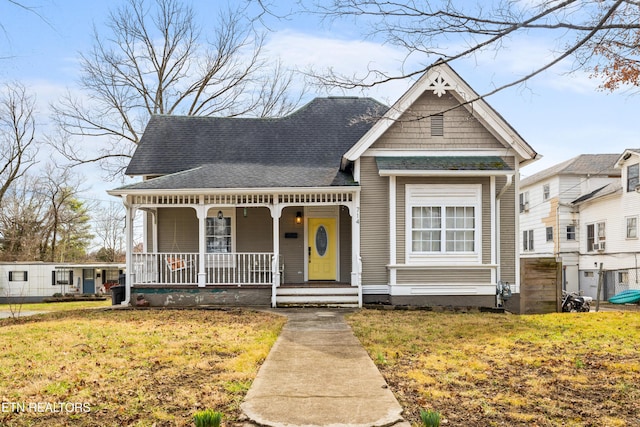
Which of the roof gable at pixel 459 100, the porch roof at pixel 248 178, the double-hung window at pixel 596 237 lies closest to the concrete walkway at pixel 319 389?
the porch roof at pixel 248 178

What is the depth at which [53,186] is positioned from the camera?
40344 mm

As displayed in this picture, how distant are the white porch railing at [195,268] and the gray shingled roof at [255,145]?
2110mm

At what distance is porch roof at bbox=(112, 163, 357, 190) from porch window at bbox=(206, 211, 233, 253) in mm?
1524

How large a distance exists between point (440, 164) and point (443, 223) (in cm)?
148

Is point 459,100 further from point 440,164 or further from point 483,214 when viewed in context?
point 483,214

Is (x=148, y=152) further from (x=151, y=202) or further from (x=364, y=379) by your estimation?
(x=364, y=379)

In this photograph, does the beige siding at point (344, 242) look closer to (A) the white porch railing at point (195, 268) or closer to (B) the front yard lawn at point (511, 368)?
(A) the white porch railing at point (195, 268)

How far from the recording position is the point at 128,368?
6.89 meters

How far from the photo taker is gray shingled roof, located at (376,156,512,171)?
13.8 m

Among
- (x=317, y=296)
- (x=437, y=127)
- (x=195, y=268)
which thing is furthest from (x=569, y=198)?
(x=195, y=268)

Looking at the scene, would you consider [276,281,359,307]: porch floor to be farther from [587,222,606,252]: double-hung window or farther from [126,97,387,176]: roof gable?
[587,222,606,252]: double-hung window

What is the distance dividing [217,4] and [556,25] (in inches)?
134

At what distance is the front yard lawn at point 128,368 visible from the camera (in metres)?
5.08

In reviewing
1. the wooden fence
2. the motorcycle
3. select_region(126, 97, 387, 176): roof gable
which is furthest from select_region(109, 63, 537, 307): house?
the motorcycle
